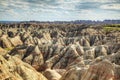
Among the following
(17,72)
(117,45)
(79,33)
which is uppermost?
(17,72)

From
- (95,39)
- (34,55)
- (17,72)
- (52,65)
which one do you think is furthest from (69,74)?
(95,39)

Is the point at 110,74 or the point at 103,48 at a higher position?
the point at 110,74

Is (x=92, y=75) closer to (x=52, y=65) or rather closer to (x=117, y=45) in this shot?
(x=52, y=65)

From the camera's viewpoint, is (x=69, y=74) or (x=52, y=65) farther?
(x=52, y=65)

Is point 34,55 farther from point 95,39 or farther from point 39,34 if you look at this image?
point 39,34

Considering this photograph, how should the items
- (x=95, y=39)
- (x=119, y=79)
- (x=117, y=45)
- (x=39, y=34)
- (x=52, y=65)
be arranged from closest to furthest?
1. (x=119, y=79)
2. (x=52, y=65)
3. (x=117, y=45)
4. (x=95, y=39)
5. (x=39, y=34)

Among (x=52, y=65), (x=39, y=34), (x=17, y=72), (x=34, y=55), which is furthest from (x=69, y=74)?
(x=39, y=34)

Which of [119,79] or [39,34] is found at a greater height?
[119,79]

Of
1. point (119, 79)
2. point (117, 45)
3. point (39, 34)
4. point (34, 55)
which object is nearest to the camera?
point (119, 79)

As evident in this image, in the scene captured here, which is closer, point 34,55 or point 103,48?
point 103,48
